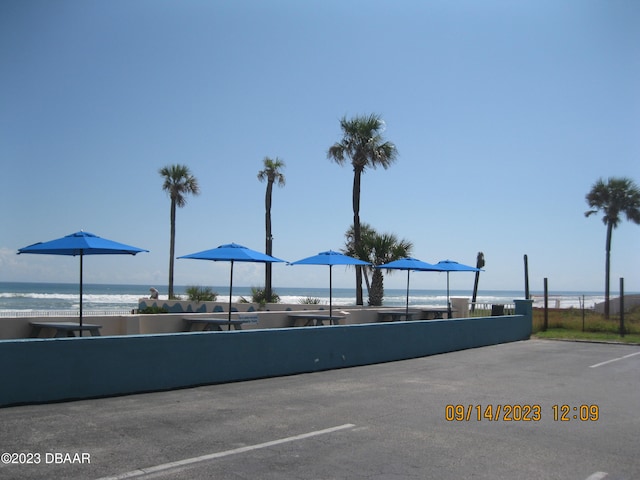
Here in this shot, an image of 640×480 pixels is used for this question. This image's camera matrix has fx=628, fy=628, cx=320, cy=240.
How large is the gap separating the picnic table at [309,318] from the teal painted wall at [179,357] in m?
2.47

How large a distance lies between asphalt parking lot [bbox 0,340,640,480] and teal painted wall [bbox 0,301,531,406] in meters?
0.36

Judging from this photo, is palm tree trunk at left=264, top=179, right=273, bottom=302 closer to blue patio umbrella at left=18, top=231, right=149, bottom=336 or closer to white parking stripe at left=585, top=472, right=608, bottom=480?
blue patio umbrella at left=18, top=231, right=149, bottom=336

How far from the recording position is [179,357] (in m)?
10.5

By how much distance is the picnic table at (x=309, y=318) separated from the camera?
56.2ft

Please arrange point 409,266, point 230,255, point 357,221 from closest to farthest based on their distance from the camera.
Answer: point 230,255
point 409,266
point 357,221

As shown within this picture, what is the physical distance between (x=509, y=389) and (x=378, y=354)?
14.6 feet

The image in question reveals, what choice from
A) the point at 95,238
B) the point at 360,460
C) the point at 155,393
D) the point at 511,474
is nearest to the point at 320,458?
the point at 360,460

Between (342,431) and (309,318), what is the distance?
9.83 meters

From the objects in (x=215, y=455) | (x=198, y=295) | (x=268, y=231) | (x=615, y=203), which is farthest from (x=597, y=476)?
(x=615, y=203)

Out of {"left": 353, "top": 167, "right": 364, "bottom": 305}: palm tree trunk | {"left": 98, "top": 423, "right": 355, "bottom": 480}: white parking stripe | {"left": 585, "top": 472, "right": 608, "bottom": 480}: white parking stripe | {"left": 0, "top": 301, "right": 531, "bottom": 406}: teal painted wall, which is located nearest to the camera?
{"left": 98, "top": 423, "right": 355, "bottom": 480}: white parking stripe

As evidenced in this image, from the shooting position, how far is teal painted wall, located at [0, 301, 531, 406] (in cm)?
880

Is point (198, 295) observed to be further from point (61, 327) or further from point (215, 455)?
point (215, 455)

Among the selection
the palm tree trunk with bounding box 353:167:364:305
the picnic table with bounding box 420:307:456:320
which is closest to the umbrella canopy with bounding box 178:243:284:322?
the picnic table with bounding box 420:307:456:320

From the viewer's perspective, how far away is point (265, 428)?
24.5 feet
